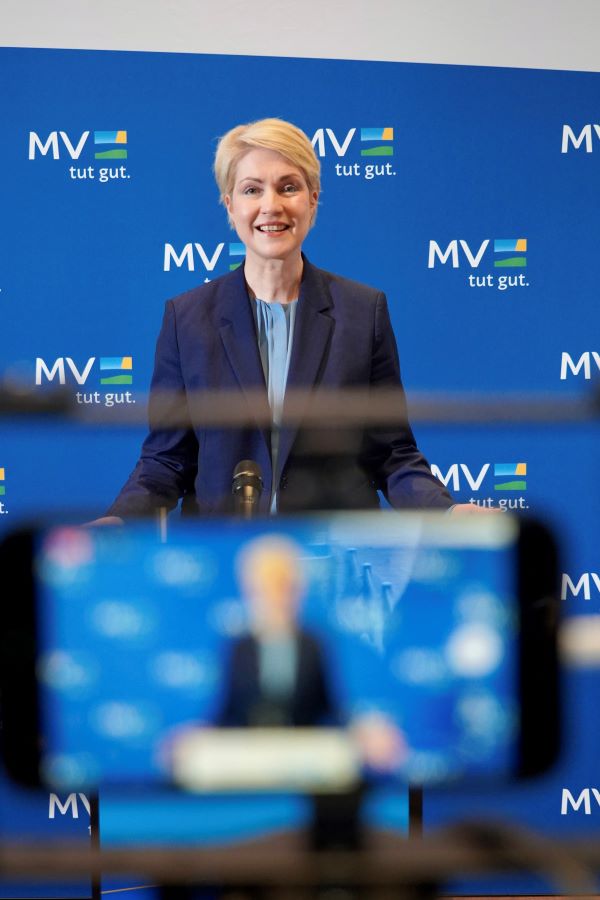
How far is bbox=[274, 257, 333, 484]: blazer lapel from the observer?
1.61m

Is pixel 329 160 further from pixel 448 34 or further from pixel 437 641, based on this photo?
pixel 437 641

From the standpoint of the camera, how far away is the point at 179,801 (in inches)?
19.0

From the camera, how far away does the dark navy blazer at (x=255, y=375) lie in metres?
1.41

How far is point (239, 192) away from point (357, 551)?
133 cm

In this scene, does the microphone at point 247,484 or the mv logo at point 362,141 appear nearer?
the microphone at point 247,484

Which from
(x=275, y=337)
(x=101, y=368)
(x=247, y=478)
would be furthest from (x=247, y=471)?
(x=101, y=368)

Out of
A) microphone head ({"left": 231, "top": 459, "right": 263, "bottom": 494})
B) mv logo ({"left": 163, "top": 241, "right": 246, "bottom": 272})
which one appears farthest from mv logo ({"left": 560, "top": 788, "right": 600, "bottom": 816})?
microphone head ({"left": 231, "top": 459, "right": 263, "bottom": 494})

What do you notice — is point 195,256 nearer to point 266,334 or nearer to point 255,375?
point 266,334

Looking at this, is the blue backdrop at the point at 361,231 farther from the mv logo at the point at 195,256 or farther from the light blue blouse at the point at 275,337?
the light blue blouse at the point at 275,337

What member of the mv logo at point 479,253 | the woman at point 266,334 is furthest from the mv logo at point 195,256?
the woman at point 266,334

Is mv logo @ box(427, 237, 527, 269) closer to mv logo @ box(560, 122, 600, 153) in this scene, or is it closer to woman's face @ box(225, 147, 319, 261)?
mv logo @ box(560, 122, 600, 153)

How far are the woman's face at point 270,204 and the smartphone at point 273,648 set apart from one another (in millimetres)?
1257

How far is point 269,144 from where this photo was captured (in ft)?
5.22

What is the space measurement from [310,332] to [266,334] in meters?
0.10
